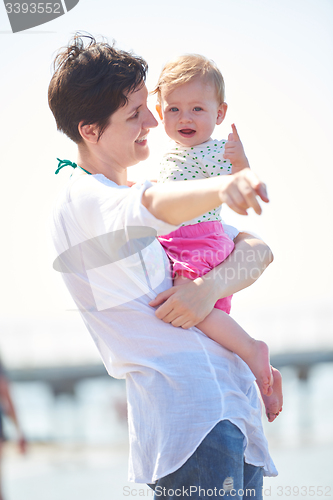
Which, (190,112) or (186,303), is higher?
(190,112)

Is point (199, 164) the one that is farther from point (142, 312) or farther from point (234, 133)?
point (142, 312)

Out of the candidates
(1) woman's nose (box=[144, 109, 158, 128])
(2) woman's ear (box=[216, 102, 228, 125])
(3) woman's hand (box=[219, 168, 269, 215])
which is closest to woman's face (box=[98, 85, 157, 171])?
(1) woman's nose (box=[144, 109, 158, 128])

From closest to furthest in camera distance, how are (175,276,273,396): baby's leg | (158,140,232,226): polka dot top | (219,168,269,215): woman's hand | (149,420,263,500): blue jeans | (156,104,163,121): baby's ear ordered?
(219,168,269,215): woman's hand < (149,420,263,500): blue jeans < (175,276,273,396): baby's leg < (158,140,232,226): polka dot top < (156,104,163,121): baby's ear

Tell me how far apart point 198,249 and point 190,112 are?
44 cm

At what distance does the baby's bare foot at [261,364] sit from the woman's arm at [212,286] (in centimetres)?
16

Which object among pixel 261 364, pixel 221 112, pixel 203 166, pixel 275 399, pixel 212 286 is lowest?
pixel 275 399

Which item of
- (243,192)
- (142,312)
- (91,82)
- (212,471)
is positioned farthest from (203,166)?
(212,471)

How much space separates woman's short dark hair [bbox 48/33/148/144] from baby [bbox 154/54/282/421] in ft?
0.66

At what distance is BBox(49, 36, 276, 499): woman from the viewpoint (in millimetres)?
1126

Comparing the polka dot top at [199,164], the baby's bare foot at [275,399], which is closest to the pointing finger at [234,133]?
the polka dot top at [199,164]

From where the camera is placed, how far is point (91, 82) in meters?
1.27

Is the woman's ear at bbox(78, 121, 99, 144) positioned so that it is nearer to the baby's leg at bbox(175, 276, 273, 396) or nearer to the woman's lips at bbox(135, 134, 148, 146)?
the woman's lips at bbox(135, 134, 148, 146)

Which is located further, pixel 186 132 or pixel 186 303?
pixel 186 132

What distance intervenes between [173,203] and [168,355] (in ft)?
1.37
